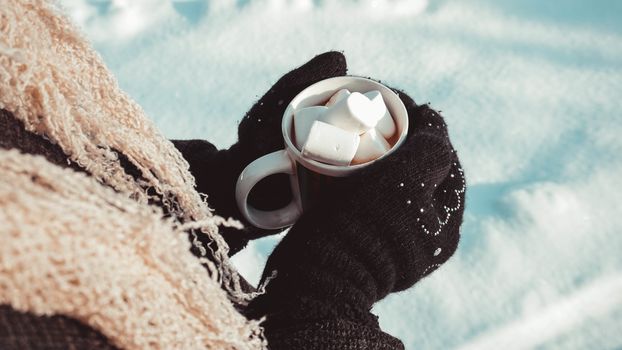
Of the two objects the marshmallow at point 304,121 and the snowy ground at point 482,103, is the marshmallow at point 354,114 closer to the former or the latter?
the marshmallow at point 304,121

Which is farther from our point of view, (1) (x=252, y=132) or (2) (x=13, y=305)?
(1) (x=252, y=132)

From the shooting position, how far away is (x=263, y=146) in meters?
0.72

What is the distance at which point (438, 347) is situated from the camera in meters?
0.95

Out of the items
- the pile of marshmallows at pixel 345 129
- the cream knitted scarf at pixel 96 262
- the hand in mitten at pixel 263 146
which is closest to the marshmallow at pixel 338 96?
the pile of marshmallows at pixel 345 129

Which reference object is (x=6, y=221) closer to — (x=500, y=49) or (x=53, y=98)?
(x=53, y=98)

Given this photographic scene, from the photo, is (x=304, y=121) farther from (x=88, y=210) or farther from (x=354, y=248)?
(x=88, y=210)

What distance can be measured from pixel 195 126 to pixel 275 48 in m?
0.25

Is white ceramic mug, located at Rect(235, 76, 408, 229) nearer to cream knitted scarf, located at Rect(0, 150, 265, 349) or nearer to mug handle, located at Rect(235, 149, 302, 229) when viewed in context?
mug handle, located at Rect(235, 149, 302, 229)

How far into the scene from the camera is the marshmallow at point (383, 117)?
22.3 inches

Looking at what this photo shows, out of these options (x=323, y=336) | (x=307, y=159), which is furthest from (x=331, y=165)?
(x=323, y=336)

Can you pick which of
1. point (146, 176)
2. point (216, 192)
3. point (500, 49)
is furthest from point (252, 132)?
point (500, 49)

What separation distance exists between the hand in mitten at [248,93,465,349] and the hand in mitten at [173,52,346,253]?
0.12 metres

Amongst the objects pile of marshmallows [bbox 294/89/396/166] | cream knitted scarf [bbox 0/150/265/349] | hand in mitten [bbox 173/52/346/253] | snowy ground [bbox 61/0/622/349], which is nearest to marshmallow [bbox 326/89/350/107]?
pile of marshmallows [bbox 294/89/396/166]

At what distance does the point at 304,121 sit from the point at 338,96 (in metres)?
0.04
